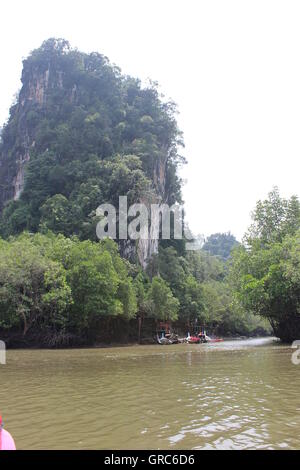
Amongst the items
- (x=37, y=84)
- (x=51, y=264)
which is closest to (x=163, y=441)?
(x=51, y=264)

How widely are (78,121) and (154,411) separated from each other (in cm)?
5271

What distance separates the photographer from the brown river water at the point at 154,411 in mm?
5180

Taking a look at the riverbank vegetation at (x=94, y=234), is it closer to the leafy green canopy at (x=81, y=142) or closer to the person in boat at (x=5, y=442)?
the leafy green canopy at (x=81, y=142)

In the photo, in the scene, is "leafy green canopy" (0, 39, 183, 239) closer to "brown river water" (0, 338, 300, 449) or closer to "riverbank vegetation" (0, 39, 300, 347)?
"riverbank vegetation" (0, 39, 300, 347)

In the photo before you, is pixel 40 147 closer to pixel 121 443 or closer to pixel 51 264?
pixel 51 264

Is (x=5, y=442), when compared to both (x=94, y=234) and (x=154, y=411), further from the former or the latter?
(x=94, y=234)

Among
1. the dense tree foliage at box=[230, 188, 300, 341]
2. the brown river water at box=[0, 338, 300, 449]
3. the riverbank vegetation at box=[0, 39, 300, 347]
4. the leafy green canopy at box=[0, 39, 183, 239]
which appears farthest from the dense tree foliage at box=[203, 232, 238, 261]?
the brown river water at box=[0, 338, 300, 449]

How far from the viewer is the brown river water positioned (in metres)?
5.18

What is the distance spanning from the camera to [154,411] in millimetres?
6863

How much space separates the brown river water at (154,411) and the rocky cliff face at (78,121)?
40.1 meters

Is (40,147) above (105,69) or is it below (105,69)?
below

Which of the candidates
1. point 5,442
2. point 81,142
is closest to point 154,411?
point 5,442
